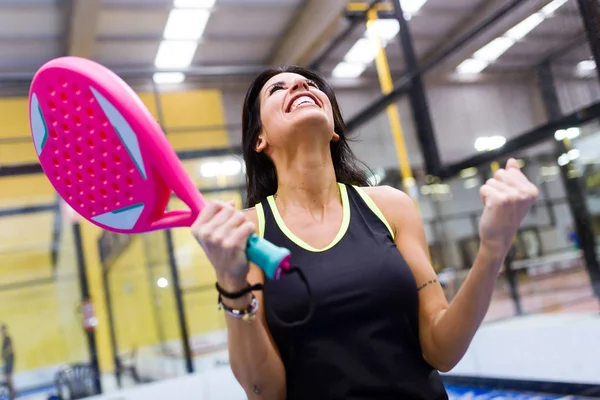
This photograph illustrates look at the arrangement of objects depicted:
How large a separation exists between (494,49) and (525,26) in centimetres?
30

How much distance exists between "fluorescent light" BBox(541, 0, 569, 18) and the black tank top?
2023mm

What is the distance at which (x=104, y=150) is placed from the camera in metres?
0.76

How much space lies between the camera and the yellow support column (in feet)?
12.3

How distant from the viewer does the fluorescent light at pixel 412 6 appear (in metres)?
3.34

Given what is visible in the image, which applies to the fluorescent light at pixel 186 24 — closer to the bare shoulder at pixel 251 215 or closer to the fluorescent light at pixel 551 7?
the fluorescent light at pixel 551 7

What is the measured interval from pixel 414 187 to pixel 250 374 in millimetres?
3157

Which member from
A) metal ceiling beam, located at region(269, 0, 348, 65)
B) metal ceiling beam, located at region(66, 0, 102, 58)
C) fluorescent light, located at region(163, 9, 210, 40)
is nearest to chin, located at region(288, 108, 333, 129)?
metal ceiling beam, located at region(269, 0, 348, 65)

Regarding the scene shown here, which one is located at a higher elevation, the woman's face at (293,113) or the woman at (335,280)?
the woman's face at (293,113)

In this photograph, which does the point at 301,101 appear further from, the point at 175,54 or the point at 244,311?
the point at 175,54

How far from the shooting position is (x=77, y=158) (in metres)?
0.79

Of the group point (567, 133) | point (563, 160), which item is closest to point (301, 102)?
point (567, 133)

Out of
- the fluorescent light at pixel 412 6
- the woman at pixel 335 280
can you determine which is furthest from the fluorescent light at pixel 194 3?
the woman at pixel 335 280

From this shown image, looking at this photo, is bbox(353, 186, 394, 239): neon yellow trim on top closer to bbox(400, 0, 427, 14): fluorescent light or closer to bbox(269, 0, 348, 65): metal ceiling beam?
bbox(400, 0, 427, 14): fluorescent light

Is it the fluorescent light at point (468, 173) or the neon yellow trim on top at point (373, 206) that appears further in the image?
the fluorescent light at point (468, 173)
